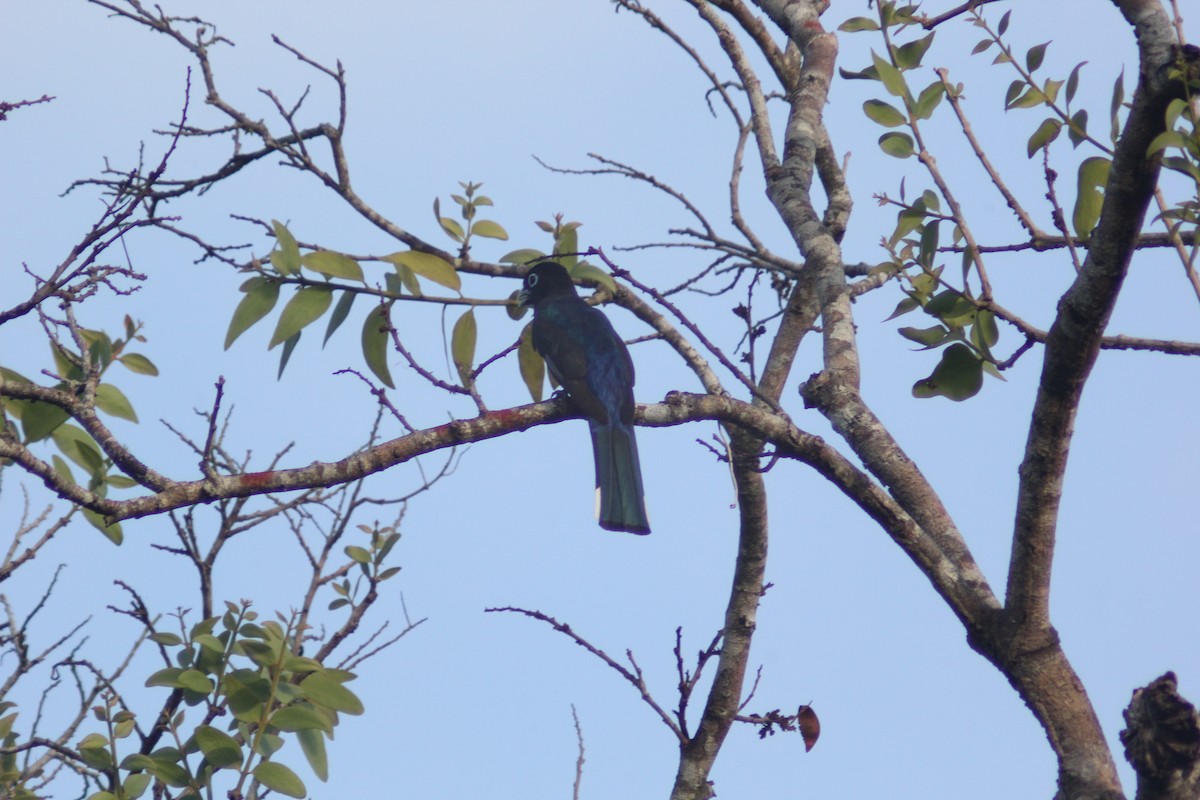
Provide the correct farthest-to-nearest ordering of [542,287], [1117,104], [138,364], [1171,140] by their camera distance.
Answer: [542,287]
[138,364]
[1117,104]
[1171,140]

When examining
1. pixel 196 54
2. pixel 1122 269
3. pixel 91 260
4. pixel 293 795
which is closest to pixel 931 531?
pixel 1122 269

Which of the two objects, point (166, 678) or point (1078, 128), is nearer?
point (1078, 128)

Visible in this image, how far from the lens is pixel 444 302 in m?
4.20

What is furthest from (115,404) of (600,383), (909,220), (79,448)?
(909,220)

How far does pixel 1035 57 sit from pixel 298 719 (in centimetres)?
353

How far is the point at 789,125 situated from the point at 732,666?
8.80 feet

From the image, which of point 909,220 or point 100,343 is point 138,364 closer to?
point 100,343

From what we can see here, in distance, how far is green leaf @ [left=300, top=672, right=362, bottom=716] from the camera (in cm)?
410

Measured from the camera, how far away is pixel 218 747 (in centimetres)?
395

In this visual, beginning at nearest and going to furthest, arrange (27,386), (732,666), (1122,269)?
(1122,269) < (27,386) < (732,666)

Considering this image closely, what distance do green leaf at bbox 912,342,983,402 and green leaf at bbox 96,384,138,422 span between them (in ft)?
9.46

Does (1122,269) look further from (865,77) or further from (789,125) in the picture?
(789,125)

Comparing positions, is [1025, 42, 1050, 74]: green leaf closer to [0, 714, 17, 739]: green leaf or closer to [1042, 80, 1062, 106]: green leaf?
[1042, 80, 1062, 106]: green leaf

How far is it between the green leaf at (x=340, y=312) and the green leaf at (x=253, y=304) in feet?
0.67
